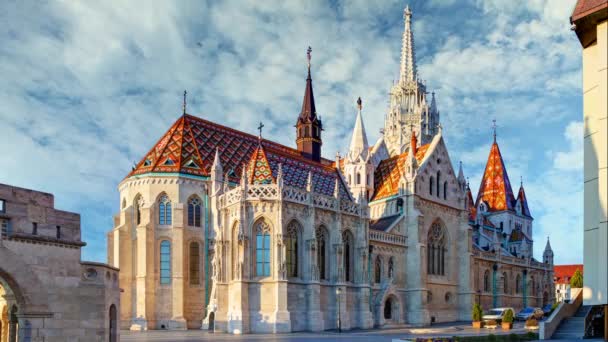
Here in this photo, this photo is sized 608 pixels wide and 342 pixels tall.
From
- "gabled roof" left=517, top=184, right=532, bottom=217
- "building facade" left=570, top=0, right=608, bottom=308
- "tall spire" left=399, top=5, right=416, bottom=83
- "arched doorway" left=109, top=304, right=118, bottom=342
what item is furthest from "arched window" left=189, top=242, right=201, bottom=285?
"gabled roof" left=517, top=184, right=532, bottom=217

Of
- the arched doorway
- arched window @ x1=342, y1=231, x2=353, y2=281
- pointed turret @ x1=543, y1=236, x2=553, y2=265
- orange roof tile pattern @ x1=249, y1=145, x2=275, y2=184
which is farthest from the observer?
pointed turret @ x1=543, y1=236, x2=553, y2=265

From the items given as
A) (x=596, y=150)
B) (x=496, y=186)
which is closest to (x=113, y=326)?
(x=596, y=150)

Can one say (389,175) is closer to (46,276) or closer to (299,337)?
(299,337)

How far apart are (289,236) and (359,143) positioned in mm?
18033

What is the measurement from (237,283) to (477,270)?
2967 cm

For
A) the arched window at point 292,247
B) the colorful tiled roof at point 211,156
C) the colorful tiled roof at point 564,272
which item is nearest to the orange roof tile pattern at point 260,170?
the colorful tiled roof at point 211,156

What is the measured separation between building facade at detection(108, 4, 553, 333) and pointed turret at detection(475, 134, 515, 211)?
83.0 feet

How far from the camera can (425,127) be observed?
7800 centimetres

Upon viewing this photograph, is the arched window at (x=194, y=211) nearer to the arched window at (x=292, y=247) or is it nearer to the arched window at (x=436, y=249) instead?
the arched window at (x=292, y=247)

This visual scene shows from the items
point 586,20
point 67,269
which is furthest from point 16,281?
point 586,20

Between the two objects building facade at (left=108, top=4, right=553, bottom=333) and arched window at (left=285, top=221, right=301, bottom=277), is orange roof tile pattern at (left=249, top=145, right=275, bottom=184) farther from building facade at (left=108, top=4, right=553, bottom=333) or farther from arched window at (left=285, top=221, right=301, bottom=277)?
arched window at (left=285, top=221, right=301, bottom=277)

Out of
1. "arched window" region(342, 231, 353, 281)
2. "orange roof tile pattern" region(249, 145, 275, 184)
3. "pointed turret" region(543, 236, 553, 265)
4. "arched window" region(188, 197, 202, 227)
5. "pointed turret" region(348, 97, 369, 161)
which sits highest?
"pointed turret" region(348, 97, 369, 161)

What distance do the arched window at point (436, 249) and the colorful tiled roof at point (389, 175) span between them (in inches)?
184

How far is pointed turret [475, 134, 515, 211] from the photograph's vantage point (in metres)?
82.4
